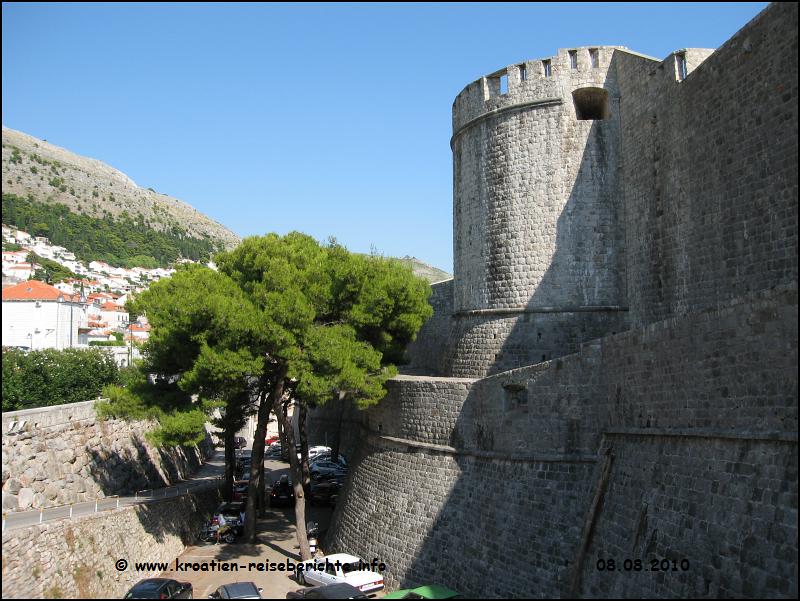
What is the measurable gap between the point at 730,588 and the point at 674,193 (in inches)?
293

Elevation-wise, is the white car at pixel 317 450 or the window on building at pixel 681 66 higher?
the window on building at pixel 681 66

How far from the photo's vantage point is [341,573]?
42.9 ft

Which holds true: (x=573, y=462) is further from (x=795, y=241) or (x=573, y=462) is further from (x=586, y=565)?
(x=795, y=241)

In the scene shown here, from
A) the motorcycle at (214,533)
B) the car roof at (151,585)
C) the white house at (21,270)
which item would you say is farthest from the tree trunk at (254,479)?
the white house at (21,270)

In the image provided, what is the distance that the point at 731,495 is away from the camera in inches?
297

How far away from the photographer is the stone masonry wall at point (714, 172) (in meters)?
9.79

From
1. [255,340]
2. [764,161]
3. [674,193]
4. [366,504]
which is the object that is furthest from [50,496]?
[764,161]

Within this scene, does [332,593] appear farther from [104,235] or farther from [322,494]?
[104,235]

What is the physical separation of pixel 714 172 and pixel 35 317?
4001cm

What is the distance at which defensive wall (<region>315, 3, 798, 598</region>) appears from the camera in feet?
25.2

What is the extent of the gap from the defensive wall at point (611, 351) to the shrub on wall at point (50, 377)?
11302 mm

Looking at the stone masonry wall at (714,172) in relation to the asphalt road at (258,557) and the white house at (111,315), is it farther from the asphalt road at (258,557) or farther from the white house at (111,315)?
the white house at (111,315)

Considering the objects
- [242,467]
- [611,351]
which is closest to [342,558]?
[611,351]

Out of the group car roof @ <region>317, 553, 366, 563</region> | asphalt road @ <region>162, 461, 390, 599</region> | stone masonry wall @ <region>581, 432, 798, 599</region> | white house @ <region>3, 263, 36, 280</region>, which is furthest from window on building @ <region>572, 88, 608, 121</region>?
white house @ <region>3, 263, 36, 280</region>
